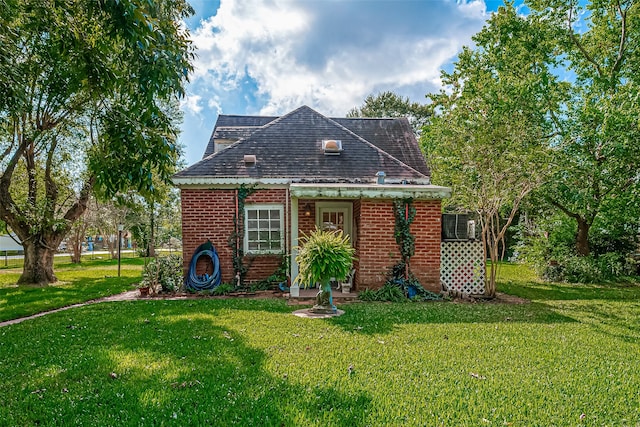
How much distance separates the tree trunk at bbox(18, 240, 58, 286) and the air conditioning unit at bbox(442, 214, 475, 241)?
1475 centimetres

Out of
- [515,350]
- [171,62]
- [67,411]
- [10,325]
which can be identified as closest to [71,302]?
[10,325]

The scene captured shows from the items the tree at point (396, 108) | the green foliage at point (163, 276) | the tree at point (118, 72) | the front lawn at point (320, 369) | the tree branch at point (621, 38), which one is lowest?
the front lawn at point (320, 369)

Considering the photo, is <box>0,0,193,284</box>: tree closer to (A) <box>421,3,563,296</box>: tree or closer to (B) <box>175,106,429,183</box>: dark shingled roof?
(B) <box>175,106,429,183</box>: dark shingled roof

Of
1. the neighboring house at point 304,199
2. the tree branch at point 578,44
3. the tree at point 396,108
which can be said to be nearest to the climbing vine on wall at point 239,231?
the neighboring house at point 304,199

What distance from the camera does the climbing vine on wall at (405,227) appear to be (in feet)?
32.2

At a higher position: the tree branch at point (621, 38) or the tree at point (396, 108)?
the tree at point (396, 108)

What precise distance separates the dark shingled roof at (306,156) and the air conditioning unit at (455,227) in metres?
1.62

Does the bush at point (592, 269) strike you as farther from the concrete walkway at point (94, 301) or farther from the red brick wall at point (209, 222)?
the concrete walkway at point (94, 301)

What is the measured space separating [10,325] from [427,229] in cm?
956

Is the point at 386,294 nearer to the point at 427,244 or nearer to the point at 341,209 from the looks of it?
the point at 427,244

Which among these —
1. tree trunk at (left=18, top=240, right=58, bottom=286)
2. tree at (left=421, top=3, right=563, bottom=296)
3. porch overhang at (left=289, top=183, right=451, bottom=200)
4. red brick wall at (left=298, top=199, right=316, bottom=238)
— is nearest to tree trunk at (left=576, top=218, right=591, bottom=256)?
tree at (left=421, top=3, right=563, bottom=296)

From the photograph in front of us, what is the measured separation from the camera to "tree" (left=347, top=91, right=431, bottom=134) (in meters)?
38.0

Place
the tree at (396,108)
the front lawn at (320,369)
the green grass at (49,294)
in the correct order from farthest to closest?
the tree at (396,108) → the green grass at (49,294) → the front lawn at (320,369)

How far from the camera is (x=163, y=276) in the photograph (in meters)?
10.9
